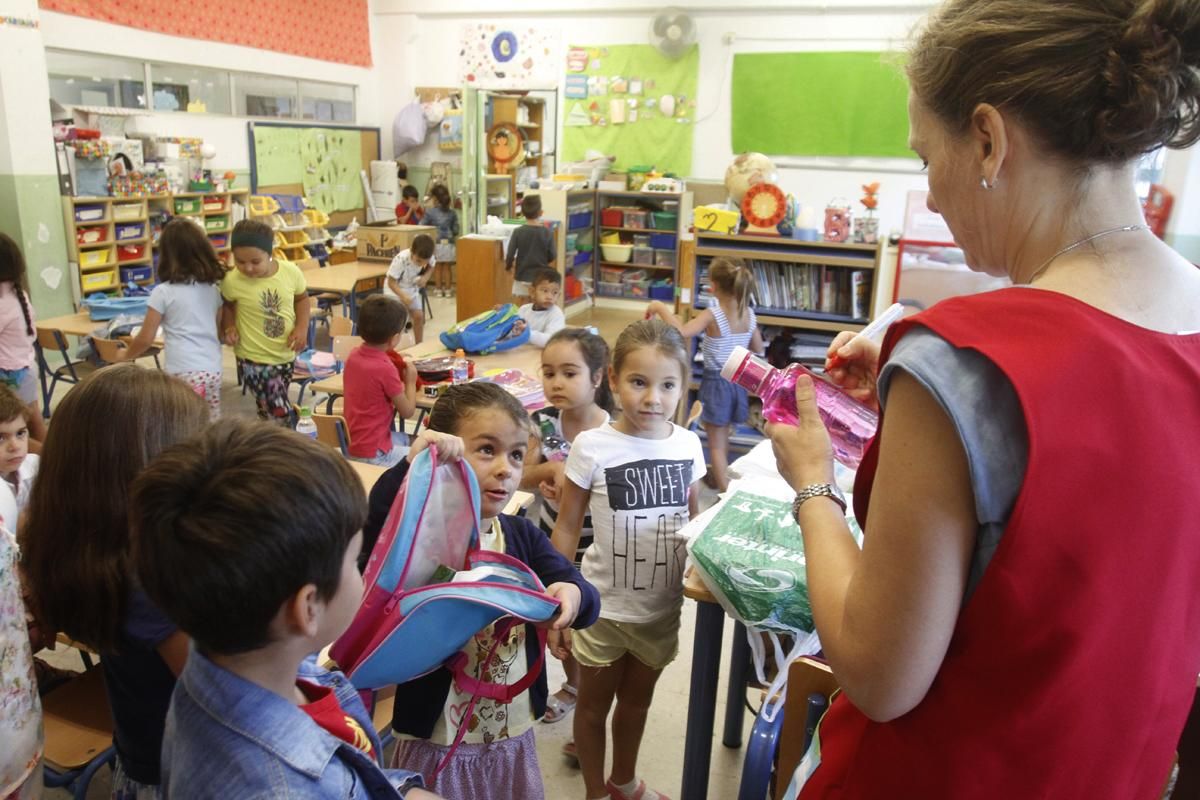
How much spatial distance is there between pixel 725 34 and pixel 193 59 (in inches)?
224

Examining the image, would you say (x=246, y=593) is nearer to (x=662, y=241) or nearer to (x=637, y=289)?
(x=662, y=241)

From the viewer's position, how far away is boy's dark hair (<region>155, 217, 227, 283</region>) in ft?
12.6

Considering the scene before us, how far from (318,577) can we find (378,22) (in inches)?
462

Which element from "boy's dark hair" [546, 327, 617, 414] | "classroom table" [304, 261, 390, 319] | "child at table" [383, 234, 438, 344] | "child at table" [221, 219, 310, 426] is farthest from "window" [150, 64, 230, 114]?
"boy's dark hair" [546, 327, 617, 414]

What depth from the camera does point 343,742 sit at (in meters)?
Answer: 0.91

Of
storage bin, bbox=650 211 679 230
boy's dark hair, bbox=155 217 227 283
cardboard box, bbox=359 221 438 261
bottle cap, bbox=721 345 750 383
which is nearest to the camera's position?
bottle cap, bbox=721 345 750 383

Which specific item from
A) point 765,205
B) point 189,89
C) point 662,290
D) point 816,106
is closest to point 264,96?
point 189,89

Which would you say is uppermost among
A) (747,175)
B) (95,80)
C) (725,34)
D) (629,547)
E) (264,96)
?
(725,34)

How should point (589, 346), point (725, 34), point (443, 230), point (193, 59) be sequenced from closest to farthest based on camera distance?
point (589, 346), point (193, 59), point (725, 34), point (443, 230)

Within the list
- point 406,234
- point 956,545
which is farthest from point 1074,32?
point 406,234

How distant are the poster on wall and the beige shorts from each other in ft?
31.2

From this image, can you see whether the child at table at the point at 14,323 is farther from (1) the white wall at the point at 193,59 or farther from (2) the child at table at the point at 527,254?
(1) the white wall at the point at 193,59

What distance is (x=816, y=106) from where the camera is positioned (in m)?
9.13

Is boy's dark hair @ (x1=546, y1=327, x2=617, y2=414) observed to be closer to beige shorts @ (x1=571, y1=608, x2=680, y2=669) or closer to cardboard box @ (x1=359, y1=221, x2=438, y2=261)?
beige shorts @ (x1=571, y1=608, x2=680, y2=669)
